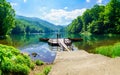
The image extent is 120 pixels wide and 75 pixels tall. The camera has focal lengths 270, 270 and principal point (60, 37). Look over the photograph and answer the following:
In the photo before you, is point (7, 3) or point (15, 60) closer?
point (15, 60)

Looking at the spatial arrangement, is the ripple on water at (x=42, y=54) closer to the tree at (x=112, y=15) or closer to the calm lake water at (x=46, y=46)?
the calm lake water at (x=46, y=46)

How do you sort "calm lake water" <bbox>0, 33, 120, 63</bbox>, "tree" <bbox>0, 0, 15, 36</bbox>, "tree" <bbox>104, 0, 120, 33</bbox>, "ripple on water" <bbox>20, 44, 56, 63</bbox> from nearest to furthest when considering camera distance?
"ripple on water" <bbox>20, 44, 56, 63</bbox> → "calm lake water" <bbox>0, 33, 120, 63</bbox> → "tree" <bbox>0, 0, 15, 36</bbox> → "tree" <bbox>104, 0, 120, 33</bbox>

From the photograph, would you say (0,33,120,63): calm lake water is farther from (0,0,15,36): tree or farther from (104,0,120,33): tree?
(104,0,120,33): tree

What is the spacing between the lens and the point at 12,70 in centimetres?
1473

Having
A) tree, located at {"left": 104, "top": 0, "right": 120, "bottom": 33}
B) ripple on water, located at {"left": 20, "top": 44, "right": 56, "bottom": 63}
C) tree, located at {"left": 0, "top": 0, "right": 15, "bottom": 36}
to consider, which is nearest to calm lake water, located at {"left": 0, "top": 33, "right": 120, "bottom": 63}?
ripple on water, located at {"left": 20, "top": 44, "right": 56, "bottom": 63}

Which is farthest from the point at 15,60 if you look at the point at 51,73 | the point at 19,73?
the point at 51,73

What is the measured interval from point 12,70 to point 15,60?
1.46 meters

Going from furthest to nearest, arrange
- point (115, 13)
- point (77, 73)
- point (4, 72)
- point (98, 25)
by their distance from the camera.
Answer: point (98, 25) < point (115, 13) < point (77, 73) < point (4, 72)

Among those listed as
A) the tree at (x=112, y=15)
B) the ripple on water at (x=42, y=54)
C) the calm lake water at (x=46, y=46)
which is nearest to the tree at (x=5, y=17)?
the calm lake water at (x=46, y=46)

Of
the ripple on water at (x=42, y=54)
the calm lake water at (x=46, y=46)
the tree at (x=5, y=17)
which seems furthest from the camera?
the tree at (x=5, y=17)

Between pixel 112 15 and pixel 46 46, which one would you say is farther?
pixel 112 15

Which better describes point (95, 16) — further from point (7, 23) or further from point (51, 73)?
point (51, 73)

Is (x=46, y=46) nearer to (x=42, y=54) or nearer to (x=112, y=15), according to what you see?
(x=42, y=54)

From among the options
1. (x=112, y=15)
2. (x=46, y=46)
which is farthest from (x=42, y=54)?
(x=112, y=15)
